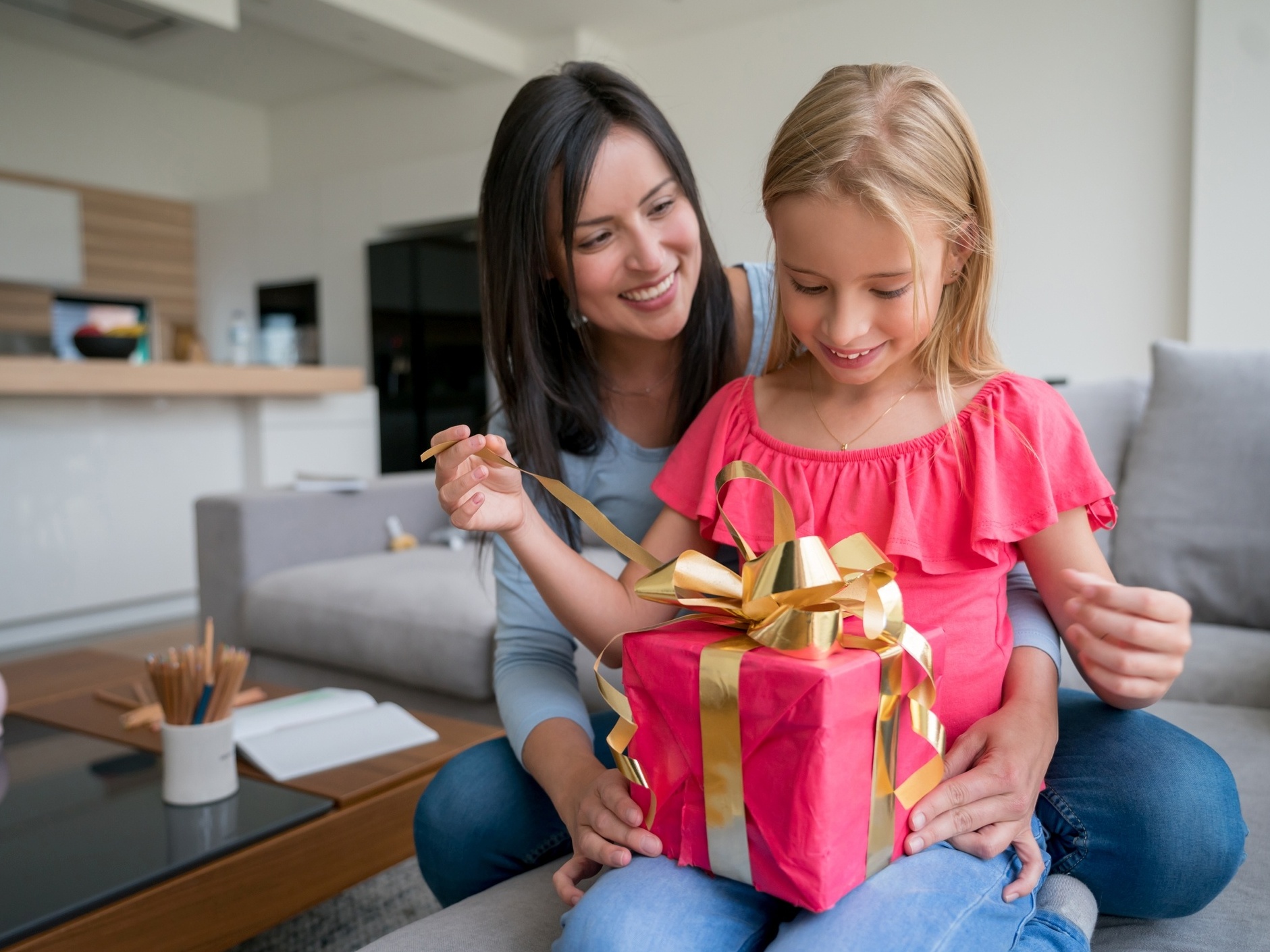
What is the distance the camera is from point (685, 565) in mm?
713

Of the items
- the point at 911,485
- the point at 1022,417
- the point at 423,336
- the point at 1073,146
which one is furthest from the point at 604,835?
the point at 423,336

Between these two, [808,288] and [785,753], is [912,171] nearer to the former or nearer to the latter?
[808,288]

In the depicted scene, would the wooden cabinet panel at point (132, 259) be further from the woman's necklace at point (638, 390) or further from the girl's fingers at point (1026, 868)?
the girl's fingers at point (1026, 868)

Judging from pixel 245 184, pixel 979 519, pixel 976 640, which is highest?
pixel 245 184

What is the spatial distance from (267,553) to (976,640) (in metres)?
2.10

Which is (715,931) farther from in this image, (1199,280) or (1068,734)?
(1199,280)

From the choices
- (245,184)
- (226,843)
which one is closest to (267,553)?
(226,843)

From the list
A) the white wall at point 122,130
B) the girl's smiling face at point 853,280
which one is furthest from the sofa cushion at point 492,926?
the white wall at point 122,130

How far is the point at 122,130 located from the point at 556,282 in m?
6.45

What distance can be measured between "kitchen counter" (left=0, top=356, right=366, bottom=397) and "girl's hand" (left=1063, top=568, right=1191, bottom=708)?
3.56 m

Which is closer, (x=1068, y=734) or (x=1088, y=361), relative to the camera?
(x=1068, y=734)

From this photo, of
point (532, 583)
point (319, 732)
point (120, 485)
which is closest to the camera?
point (532, 583)

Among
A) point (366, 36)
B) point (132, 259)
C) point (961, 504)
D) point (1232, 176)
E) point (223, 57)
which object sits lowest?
point (961, 504)

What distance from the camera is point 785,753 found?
2.11 feet
